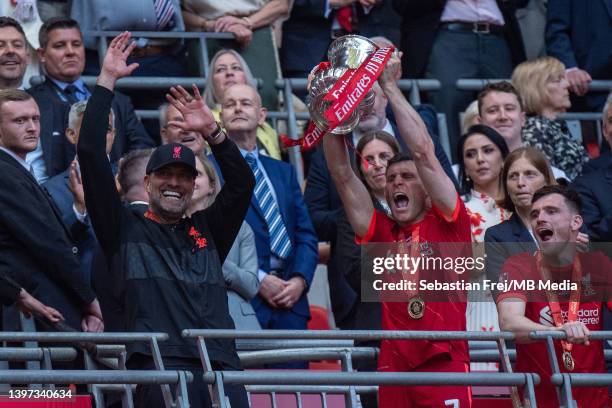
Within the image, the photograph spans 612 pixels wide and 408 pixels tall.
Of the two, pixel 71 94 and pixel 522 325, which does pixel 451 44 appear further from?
pixel 522 325

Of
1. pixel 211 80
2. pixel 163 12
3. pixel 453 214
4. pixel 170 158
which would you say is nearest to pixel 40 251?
pixel 170 158

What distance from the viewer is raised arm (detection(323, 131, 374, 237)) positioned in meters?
8.68

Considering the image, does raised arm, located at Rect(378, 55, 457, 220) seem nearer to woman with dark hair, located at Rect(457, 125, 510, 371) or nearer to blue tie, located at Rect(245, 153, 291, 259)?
woman with dark hair, located at Rect(457, 125, 510, 371)

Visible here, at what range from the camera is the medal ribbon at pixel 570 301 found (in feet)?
28.5

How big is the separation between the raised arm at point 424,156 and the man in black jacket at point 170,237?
870mm

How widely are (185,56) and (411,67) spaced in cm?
191

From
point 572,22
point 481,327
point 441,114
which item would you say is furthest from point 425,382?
point 572,22

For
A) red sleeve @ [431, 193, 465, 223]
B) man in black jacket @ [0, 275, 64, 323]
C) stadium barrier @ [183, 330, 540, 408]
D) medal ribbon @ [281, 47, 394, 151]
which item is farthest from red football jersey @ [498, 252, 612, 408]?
man in black jacket @ [0, 275, 64, 323]

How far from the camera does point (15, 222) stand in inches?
362

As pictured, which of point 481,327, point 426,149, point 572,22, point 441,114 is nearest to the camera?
point 426,149

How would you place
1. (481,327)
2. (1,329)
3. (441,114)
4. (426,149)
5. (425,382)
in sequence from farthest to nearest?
(441,114)
(481,327)
(1,329)
(426,149)
(425,382)

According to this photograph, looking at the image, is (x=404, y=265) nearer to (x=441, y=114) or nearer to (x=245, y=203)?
(x=245, y=203)

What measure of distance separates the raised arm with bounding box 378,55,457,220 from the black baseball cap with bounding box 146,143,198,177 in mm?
1102

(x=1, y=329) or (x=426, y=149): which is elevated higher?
(x=426, y=149)
